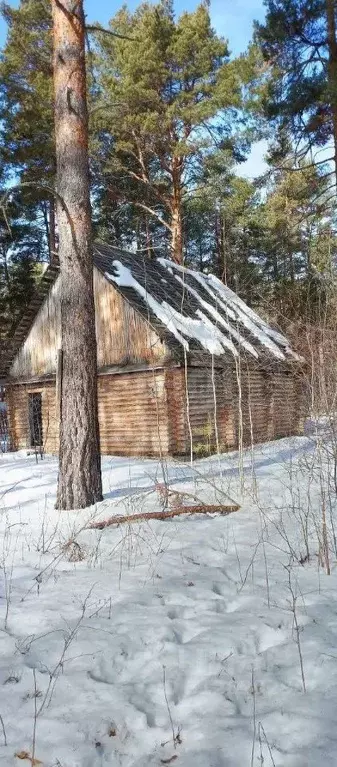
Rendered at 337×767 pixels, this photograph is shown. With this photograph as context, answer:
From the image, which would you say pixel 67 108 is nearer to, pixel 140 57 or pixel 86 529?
pixel 86 529

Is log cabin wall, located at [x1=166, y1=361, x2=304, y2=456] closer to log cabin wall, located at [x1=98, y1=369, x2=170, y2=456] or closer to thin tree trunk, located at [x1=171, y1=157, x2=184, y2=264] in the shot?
log cabin wall, located at [x1=98, y1=369, x2=170, y2=456]

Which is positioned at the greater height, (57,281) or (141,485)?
(57,281)


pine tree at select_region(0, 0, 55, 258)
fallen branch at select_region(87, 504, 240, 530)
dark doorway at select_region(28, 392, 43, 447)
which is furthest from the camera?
pine tree at select_region(0, 0, 55, 258)

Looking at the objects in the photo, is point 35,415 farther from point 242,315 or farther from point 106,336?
point 242,315

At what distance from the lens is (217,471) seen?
9617mm

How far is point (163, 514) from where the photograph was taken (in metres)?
5.63

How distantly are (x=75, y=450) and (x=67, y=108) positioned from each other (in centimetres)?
411

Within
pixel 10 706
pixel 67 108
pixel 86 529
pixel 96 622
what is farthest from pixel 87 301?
pixel 10 706

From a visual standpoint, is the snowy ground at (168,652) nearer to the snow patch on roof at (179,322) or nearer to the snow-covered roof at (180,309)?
the snow-covered roof at (180,309)

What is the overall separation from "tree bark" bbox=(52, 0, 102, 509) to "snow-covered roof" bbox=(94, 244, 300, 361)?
5.66 m

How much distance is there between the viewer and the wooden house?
46.6ft

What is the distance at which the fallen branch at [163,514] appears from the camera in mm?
5336

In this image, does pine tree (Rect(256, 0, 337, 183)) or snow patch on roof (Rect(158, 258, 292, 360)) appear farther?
snow patch on roof (Rect(158, 258, 292, 360))

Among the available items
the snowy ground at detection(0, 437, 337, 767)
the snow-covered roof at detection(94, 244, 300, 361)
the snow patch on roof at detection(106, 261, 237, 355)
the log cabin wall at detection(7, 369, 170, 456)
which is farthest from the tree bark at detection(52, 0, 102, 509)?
the snow patch on roof at detection(106, 261, 237, 355)
